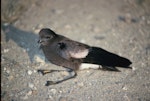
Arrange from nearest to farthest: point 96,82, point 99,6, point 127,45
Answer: point 96,82 < point 127,45 < point 99,6

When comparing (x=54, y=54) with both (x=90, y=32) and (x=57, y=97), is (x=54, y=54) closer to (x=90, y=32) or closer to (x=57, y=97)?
(x=57, y=97)

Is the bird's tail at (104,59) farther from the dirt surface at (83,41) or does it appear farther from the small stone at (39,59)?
the small stone at (39,59)

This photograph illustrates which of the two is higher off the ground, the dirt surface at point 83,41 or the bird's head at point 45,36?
the bird's head at point 45,36

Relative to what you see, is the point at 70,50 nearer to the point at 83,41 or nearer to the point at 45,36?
the point at 45,36

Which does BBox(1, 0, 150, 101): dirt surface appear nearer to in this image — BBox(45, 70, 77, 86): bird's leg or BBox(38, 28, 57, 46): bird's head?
BBox(45, 70, 77, 86): bird's leg

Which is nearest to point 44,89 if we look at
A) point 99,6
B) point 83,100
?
point 83,100

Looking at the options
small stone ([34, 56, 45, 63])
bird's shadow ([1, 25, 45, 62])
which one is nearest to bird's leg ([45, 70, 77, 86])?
small stone ([34, 56, 45, 63])

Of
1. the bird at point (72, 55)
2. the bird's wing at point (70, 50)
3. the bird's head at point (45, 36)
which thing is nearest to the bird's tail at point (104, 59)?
the bird at point (72, 55)
